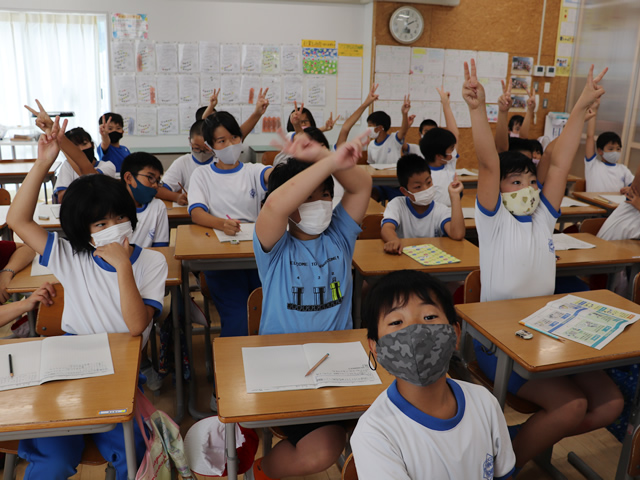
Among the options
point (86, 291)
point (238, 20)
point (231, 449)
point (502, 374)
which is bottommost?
point (231, 449)

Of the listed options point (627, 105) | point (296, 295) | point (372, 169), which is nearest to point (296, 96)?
point (372, 169)

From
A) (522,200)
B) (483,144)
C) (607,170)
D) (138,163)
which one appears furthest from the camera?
(607,170)

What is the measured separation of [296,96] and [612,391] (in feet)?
18.4

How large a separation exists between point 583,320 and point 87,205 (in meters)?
1.79

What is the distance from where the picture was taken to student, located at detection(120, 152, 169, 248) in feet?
9.32

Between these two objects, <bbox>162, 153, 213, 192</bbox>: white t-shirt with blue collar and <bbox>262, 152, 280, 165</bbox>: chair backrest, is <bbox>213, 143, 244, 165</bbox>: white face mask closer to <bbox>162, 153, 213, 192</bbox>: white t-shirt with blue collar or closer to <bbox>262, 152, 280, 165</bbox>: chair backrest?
<bbox>162, 153, 213, 192</bbox>: white t-shirt with blue collar

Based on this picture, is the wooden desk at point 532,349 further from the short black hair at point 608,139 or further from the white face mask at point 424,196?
Result: the short black hair at point 608,139

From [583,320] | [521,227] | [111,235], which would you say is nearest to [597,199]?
[521,227]

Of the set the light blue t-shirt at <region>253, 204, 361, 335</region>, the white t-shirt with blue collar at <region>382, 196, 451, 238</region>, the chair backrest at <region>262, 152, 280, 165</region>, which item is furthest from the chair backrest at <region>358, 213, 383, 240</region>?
the chair backrest at <region>262, 152, 280, 165</region>

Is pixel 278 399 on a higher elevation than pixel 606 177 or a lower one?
lower

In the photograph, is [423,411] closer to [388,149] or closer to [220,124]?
[220,124]

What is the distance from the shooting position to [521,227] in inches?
85.1

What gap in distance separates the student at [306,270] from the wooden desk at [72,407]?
482 mm

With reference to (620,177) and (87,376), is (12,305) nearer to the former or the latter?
(87,376)
